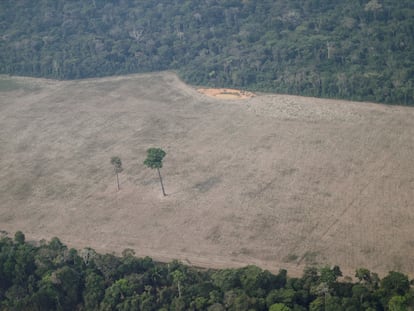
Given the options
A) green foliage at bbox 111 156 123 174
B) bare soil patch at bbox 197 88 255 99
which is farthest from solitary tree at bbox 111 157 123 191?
bare soil patch at bbox 197 88 255 99

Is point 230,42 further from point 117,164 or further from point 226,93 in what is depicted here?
A: point 117,164

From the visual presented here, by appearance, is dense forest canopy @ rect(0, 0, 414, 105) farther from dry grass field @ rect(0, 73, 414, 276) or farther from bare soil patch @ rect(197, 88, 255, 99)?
dry grass field @ rect(0, 73, 414, 276)

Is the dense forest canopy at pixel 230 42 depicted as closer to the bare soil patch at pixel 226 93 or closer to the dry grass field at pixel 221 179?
the bare soil patch at pixel 226 93

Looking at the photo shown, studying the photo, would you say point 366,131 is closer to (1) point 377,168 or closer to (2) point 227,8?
(1) point 377,168

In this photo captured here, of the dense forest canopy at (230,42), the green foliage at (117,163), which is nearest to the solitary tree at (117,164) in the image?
the green foliage at (117,163)

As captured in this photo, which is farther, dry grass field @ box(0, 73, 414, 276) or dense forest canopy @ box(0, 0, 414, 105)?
dense forest canopy @ box(0, 0, 414, 105)

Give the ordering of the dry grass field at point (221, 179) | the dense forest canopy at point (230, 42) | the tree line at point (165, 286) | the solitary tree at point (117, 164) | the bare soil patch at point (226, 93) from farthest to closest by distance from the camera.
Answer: the bare soil patch at point (226, 93), the dense forest canopy at point (230, 42), the solitary tree at point (117, 164), the dry grass field at point (221, 179), the tree line at point (165, 286)

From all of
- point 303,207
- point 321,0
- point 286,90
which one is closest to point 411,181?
point 303,207
